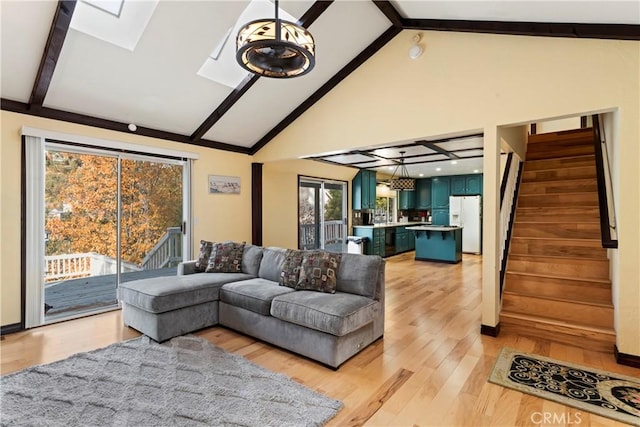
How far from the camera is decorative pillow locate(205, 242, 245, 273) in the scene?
13.2ft

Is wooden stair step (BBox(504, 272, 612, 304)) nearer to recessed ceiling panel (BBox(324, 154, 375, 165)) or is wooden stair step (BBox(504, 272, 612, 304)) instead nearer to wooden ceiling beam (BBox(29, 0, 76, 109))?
recessed ceiling panel (BBox(324, 154, 375, 165))

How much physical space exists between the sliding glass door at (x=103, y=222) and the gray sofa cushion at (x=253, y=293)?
78.6 inches

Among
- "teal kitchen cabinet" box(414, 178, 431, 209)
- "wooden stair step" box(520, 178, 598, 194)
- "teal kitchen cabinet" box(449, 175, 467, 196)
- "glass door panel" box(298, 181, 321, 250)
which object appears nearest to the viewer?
"wooden stair step" box(520, 178, 598, 194)

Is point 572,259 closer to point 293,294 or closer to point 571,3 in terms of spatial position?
point 571,3

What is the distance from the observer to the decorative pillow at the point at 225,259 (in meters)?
4.04

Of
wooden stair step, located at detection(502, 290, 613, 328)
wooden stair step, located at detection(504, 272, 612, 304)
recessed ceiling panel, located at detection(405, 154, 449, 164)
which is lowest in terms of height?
wooden stair step, located at detection(502, 290, 613, 328)

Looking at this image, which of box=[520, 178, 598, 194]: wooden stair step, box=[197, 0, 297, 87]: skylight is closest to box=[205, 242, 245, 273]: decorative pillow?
box=[197, 0, 297, 87]: skylight

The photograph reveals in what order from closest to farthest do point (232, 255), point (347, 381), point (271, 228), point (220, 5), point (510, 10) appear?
point (347, 381)
point (510, 10)
point (220, 5)
point (232, 255)
point (271, 228)

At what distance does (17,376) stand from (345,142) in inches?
166

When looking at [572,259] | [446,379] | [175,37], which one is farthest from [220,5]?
[572,259]

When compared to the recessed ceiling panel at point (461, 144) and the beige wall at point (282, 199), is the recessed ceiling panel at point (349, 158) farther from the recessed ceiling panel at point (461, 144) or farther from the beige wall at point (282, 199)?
the recessed ceiling panel at point (461, 144)

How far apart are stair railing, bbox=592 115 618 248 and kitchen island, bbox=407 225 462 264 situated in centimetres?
421

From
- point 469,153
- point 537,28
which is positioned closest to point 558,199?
point 469,153

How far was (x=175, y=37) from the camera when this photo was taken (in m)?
3.33
